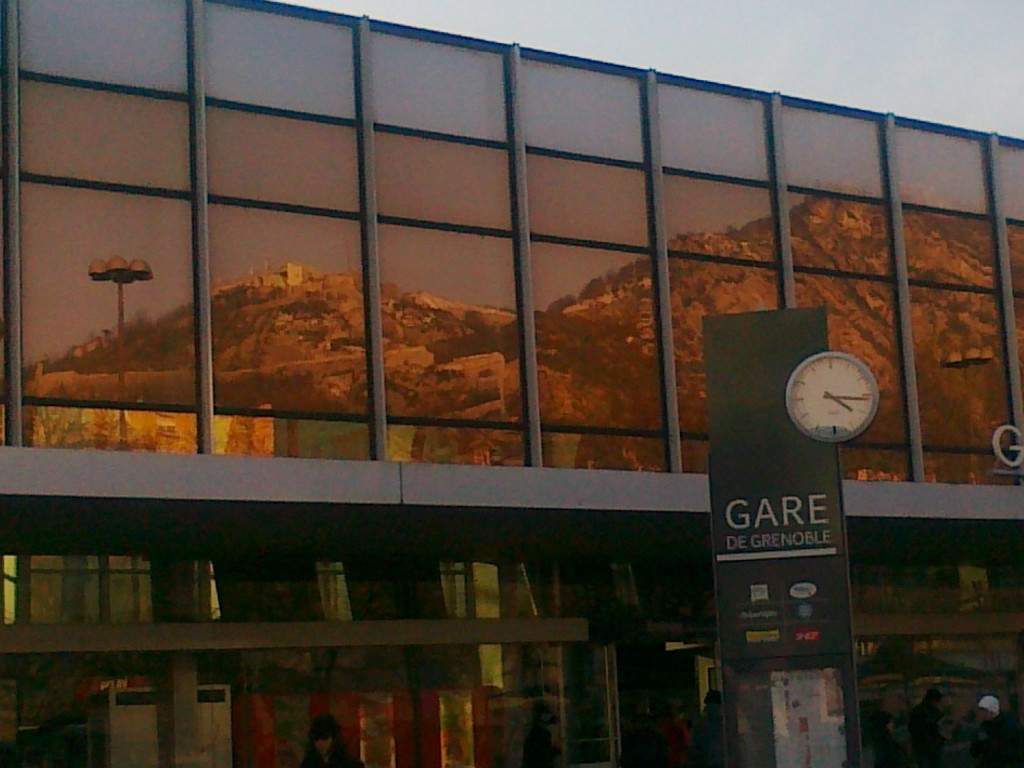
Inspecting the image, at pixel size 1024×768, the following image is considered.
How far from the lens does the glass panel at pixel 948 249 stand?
23328 mm

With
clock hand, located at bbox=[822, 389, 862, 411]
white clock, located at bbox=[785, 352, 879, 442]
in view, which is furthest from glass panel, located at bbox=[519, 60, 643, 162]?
clock hand, located at bbox=[822, 389, 862, 411]

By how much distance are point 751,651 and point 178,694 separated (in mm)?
9124

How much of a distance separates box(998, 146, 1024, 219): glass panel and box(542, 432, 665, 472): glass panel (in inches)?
254

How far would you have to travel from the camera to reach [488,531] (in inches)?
766

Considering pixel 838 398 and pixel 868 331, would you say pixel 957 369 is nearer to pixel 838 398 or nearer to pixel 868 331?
pixel 868 331

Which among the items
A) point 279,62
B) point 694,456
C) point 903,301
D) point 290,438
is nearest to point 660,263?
point 694,456

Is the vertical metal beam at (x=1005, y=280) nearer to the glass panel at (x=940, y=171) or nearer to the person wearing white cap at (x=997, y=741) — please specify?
the glass panel at (x=940, y=171)

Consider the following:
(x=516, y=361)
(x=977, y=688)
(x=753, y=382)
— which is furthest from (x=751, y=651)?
(x=977, y=688)

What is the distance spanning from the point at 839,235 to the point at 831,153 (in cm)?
104

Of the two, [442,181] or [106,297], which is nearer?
[106,297]

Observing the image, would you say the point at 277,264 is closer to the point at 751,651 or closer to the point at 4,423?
the point at 4,423

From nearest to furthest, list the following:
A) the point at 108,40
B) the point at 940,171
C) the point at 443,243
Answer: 1. the point at 108,40
2. the point at 443,243
3. the point at 940,171

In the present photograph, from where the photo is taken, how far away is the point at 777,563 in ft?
43.0

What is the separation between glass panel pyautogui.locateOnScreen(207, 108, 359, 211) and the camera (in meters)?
19.0
